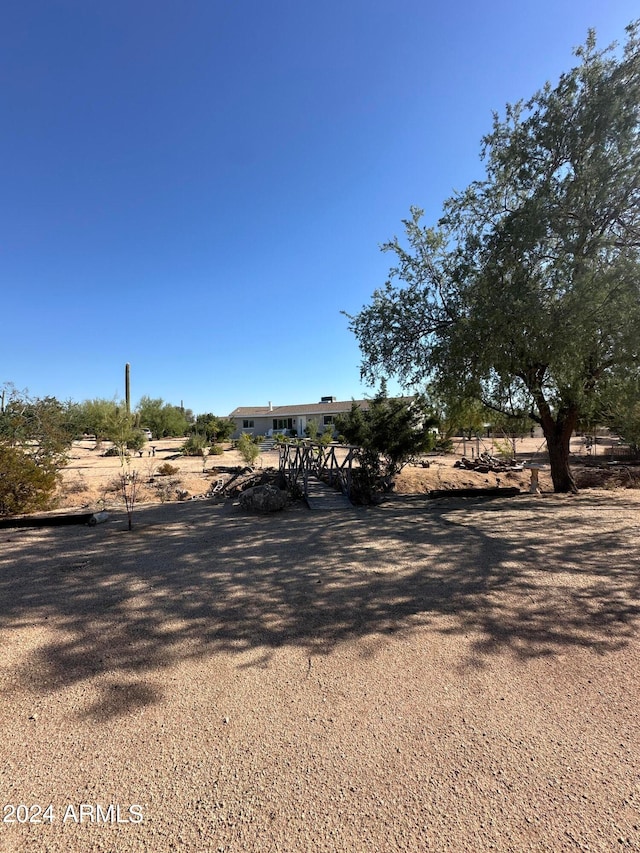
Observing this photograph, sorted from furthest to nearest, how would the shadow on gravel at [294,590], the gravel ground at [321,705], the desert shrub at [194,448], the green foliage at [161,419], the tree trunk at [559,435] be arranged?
1. the green foliage at [161,419]
2. the desert shrub at [194,448]
3. the tree trunk at [559,435]
4. the shadow on gravel at [294,590]
5. the gravel ground at [321,705]

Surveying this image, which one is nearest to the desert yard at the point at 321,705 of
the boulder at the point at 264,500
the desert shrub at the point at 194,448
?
the boulder at the point at 264,500

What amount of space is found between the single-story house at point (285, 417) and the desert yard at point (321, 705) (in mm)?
41106

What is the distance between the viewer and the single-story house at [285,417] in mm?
47622

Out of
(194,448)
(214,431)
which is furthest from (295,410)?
(194,448)

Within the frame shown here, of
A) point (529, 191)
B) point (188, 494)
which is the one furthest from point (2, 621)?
point (529, 191)

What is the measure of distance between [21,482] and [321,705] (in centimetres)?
917

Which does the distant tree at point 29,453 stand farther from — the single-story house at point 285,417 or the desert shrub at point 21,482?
the single-story house at point 285,417

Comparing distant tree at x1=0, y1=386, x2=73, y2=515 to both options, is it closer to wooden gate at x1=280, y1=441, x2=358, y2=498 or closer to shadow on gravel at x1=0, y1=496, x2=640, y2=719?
shadow on gravel at x1=0, y1=496, x2=640, y2=719

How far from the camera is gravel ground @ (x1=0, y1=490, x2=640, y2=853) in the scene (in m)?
1.75

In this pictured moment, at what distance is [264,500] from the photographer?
899 cm

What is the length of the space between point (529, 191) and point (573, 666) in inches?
373

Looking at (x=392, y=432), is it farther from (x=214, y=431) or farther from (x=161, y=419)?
(x=161, y=419)

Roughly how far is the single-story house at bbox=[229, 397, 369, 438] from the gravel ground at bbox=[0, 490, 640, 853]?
41191 mm

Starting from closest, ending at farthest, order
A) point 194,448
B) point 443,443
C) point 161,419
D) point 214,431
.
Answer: point 443,443 < point 194,448 < point 214,431 < point 161,419
